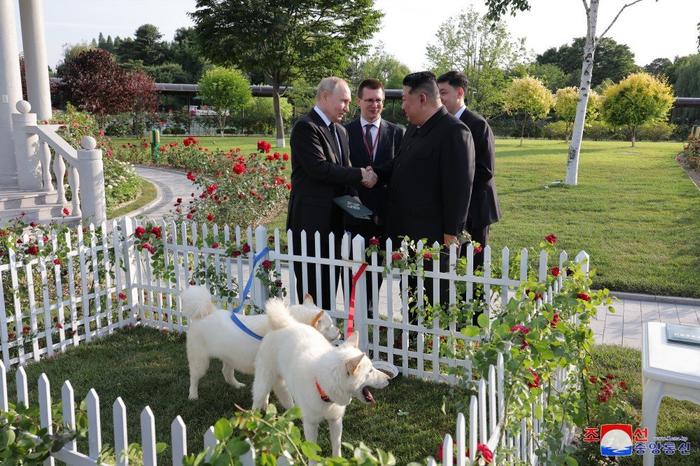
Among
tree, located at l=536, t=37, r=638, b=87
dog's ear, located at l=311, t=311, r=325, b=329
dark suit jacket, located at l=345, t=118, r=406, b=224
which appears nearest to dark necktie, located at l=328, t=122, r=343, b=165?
dark suit jacket, located at l=345, t=118, r=406, b=224

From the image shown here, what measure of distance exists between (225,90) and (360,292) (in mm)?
40826

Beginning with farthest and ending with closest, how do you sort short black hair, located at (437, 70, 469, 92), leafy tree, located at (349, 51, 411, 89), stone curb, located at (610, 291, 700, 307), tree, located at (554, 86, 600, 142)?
leafy tree, located at (349, 51, 411, 89) → tree, located at (554, 86, 600, 142) → stone curb, located at (610, 291, 700, 307) → short black hair, located at (437, 70, 469, 92)

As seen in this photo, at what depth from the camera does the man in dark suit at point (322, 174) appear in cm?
468

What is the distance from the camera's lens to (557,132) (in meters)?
40.0

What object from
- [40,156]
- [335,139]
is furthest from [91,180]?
[335,139]

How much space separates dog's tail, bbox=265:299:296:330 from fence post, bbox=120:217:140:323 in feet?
9.01

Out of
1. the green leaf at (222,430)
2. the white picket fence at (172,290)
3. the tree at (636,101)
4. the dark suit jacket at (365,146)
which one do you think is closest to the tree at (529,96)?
the tree at (636,101)

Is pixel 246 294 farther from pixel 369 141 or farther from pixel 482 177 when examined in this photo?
pixel 482 177

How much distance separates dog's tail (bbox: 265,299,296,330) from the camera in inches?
129

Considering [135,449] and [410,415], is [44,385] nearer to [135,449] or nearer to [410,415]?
[135,449]

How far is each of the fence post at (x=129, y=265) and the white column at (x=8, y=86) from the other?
18.2 feet

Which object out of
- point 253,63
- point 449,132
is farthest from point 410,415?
point 253,63

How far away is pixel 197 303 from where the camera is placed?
3.93 m

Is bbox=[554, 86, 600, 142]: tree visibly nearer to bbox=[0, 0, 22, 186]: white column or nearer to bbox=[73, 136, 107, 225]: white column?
Answer: bbox=[0, 0, 22, 186]: white column
